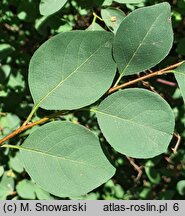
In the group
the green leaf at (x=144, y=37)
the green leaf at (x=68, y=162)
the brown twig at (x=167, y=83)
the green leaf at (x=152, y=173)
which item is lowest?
the green leaf at (x=152, y=173)

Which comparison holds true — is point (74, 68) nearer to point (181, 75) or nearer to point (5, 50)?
point (181, 75)

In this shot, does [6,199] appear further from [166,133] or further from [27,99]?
[166,133]

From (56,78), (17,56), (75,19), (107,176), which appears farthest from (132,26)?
(17,56)

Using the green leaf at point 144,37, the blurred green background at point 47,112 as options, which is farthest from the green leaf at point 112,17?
the green leaf at point 144,37

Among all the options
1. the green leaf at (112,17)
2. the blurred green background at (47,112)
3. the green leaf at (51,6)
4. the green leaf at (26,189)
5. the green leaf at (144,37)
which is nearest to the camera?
the green leaf at (144,37)

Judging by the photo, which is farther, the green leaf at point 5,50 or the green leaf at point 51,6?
the green leaf at point 5,50

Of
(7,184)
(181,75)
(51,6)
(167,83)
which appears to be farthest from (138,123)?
(7,184)

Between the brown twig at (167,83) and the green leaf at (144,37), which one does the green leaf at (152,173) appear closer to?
the brown twig at (167,83)
